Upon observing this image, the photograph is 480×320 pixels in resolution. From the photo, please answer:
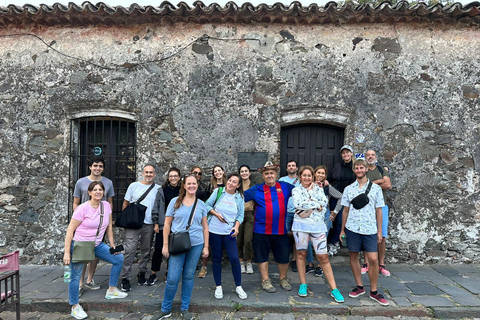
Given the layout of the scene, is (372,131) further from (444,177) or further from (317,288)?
(317,288)

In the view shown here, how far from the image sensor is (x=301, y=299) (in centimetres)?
393

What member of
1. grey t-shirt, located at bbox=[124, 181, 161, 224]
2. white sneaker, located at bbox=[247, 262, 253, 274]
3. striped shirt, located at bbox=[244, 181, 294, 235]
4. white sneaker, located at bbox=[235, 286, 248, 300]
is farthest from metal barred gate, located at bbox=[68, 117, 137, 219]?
white sneaker, located at bbox=[235, 286, 248, 300]

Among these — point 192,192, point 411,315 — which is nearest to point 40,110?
point 192,192

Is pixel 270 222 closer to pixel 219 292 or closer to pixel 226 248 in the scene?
pixel 226 248

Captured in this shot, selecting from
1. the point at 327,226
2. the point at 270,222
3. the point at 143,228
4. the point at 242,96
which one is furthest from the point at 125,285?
the point at 242,96

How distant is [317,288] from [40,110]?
5.44 metres

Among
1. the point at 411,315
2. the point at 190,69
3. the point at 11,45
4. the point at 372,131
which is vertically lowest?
the point at 411,315

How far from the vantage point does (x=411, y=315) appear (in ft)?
12.1

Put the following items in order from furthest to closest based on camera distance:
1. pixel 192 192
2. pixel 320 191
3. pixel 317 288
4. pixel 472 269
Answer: pixel 472 269 → pixel 317 288 → pixel 320 191 → pixel 192 192

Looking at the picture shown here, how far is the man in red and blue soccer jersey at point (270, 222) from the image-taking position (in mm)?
4078

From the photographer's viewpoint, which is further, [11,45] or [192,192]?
[11,45]

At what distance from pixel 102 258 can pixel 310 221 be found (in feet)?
8.72

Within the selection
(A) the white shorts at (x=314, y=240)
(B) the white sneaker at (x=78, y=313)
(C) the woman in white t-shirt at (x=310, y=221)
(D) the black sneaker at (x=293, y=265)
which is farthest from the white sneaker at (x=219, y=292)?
(B) the white sneaker at (x=78, y=313)

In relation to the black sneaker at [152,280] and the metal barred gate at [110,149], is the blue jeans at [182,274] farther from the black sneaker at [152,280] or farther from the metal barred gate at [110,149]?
the metal barred gate at [110,149]
